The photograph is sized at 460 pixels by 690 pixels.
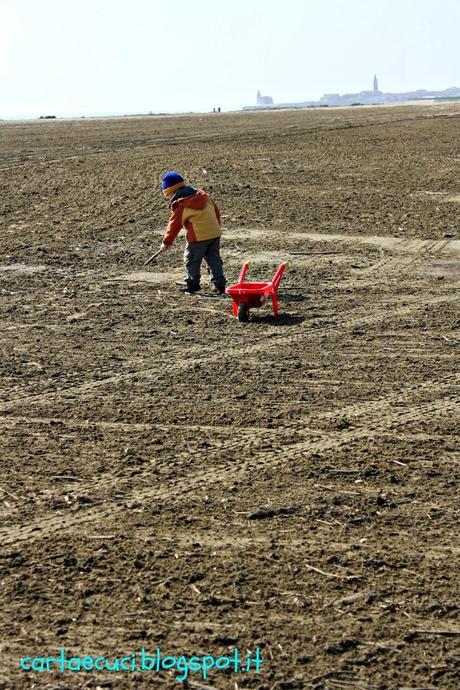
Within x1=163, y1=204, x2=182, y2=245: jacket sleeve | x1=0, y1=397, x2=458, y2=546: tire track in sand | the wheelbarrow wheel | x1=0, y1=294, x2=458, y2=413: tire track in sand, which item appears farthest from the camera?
x1=163, y1=204, x2=182, y2=245: jacket sleeve

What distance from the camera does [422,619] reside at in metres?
4.89

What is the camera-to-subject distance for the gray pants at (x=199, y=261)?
11977 mm

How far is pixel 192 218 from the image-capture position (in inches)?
472

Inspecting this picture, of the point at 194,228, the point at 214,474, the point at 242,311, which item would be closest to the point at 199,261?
the point at 194,228

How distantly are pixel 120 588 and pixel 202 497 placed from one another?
1.11 meters

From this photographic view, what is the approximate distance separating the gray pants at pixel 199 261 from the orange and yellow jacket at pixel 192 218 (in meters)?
0.07

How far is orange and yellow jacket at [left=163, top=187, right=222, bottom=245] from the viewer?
11922 millimetres

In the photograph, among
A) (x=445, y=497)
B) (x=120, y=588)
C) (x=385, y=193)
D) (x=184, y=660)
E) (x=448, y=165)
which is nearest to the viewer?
(x=184, y=660)

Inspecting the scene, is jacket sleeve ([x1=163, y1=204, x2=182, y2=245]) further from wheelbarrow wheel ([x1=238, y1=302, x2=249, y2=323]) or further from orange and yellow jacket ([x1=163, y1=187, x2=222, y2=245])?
wheelbarrow wheel ([x1=238, y1=302, x2=249, y2=323])

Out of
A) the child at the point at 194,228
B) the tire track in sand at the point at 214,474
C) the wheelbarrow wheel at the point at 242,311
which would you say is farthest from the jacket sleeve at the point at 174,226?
the tire track in sand at the point at 214,474

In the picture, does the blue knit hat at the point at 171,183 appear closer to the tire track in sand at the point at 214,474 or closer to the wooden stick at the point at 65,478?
the tire track in sand at the point at 214,474

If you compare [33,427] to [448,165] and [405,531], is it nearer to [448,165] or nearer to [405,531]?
[405,531]

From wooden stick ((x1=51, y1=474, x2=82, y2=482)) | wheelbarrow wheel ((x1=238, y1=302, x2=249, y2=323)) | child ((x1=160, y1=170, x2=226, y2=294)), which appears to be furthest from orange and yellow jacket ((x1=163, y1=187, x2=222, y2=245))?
wooden stick ((x1=51, y1=474, x2=82, y2=482))

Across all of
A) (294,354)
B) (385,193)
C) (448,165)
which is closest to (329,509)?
(294,354)
